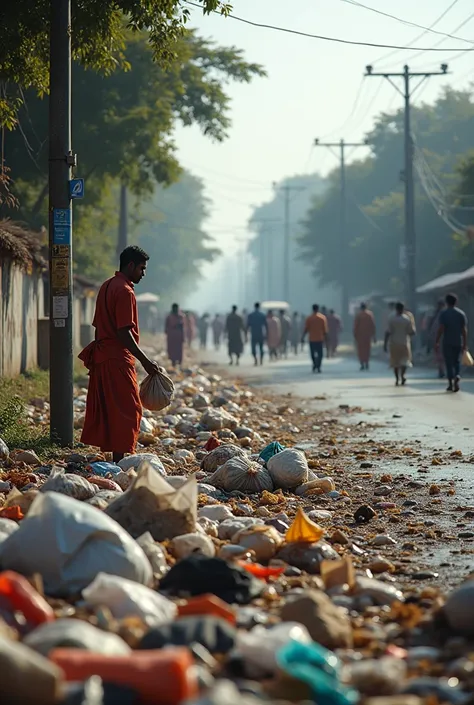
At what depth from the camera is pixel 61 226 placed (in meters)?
11.3

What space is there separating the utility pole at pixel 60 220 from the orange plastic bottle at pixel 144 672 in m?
7.69

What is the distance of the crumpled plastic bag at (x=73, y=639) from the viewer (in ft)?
13.1

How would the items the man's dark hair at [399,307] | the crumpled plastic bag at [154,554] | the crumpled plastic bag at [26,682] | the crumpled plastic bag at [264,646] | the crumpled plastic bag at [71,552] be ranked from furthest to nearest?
the man's dark hair at [399,307], the crumpled plastic bag at [154,554], the crumpled plastic bag at [71,552], the crumpled plastic bag at [264,646], the crumpled plastic bag at [26,682]

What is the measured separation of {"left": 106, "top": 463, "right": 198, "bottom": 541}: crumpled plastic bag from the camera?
6438mm

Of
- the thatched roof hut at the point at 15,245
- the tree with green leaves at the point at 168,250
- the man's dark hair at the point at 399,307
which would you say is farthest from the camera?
the tree with green leaves at the point at 168,250

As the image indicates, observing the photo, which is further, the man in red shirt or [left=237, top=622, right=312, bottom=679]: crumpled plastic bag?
the man in red shirt

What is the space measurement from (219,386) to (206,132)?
9735 mm

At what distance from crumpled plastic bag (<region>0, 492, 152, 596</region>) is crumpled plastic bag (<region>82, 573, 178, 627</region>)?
38cm

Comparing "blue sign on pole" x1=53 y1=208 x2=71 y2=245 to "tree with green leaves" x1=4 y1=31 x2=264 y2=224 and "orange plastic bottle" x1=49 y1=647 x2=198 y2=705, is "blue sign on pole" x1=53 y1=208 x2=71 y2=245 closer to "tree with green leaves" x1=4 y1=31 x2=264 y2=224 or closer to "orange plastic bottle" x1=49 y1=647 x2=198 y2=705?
"orange plastic bottle" x1=49 y1=647 x2=198 y2=705

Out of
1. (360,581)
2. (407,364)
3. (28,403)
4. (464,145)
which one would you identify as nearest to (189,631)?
(360,581)

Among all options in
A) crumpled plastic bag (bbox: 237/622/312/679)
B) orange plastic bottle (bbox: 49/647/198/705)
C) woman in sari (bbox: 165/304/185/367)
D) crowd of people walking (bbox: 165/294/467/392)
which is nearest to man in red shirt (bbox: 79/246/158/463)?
crumpled plastic bag (bbox: 237/622/312/679)

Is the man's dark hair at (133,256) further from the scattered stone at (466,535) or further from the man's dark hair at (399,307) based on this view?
the man's dark hair at (399,307)

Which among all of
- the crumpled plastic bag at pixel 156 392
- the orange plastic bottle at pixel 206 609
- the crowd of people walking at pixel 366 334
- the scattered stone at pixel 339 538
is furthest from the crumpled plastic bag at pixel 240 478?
the crowd of people walking at pixel 366 334

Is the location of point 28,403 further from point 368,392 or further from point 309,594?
point 309,594
